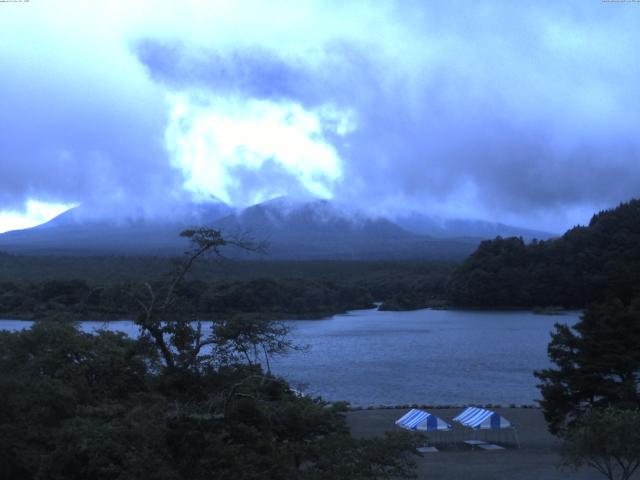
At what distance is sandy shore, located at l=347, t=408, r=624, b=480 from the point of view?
34.1ft

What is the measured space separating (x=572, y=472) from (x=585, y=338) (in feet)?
7.41

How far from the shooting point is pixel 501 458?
1156cm

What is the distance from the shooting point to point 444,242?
103 meters

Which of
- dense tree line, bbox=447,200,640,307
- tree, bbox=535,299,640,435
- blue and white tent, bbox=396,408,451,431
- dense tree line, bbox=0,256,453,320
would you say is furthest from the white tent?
dense tree line, bbox=447,200,640,307

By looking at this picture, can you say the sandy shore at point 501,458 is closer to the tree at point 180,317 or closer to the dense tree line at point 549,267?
the tree at point 180,317

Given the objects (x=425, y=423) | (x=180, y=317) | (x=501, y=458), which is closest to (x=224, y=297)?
(x=425, y=423)

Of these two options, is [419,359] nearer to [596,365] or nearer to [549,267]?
[596,365]

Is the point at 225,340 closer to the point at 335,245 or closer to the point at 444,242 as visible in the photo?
the point at 335,245

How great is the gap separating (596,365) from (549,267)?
120 feet

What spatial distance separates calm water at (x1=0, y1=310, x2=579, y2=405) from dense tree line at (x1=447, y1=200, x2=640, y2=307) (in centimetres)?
429

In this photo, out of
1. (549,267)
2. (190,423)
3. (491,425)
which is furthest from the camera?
(549,267)

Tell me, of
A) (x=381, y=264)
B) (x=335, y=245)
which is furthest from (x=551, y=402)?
(x=335, y=245)

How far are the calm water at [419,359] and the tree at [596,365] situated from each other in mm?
5004

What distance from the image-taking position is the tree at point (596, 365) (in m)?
11.4
